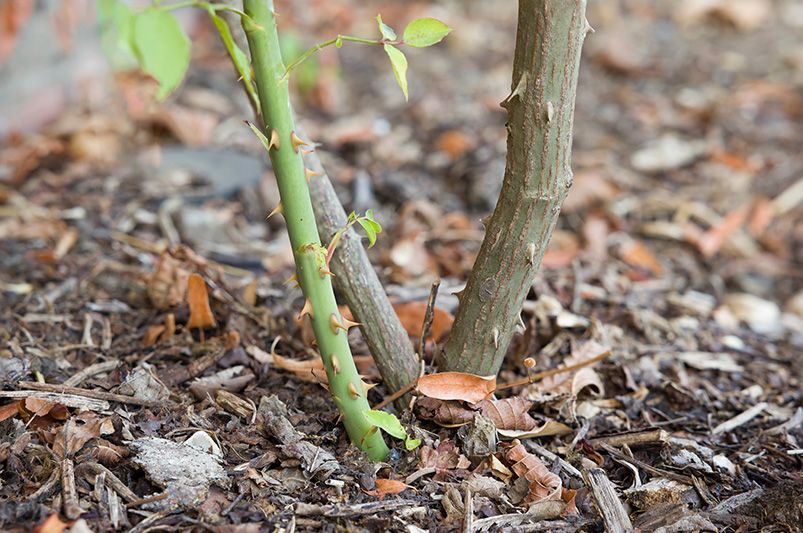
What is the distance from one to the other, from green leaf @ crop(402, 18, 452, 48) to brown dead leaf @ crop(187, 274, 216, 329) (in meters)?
0.93

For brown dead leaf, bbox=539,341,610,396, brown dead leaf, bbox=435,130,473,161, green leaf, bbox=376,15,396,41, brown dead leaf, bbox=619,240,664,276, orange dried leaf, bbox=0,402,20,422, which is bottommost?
orange dried leaf, bbox=0,402,20,422

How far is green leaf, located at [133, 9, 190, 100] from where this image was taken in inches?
57.5

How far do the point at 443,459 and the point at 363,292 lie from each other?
0.38 meters

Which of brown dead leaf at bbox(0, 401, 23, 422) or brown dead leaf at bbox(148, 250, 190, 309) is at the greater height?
brown dead leaf at bbox(148, 250, 190, 309)

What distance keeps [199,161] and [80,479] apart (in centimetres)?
200

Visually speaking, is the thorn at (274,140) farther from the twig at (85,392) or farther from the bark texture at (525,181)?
the twig at (85,392)

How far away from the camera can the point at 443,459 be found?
5.40 ft

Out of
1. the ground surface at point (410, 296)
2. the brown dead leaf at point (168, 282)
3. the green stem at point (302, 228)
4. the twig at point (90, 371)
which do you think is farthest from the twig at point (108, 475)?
the brown dead leaf at point (168, 282)

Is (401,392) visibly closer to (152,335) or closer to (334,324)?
(334,324)

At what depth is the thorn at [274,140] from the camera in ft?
4.35

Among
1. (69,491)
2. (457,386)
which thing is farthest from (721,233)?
(69,491)

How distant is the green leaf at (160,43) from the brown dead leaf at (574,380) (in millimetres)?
1069

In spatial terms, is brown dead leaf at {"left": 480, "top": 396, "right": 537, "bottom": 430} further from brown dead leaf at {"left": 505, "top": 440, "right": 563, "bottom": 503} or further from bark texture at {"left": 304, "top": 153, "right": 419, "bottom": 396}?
bark texture at {"left": 304, "top": 153, "right": 419, "bottom": 396}

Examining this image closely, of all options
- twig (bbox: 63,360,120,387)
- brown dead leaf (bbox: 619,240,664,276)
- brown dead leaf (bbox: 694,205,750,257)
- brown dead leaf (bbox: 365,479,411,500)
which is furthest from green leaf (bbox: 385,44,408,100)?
brown dead leaf (bbox: 694,205,750,257)
